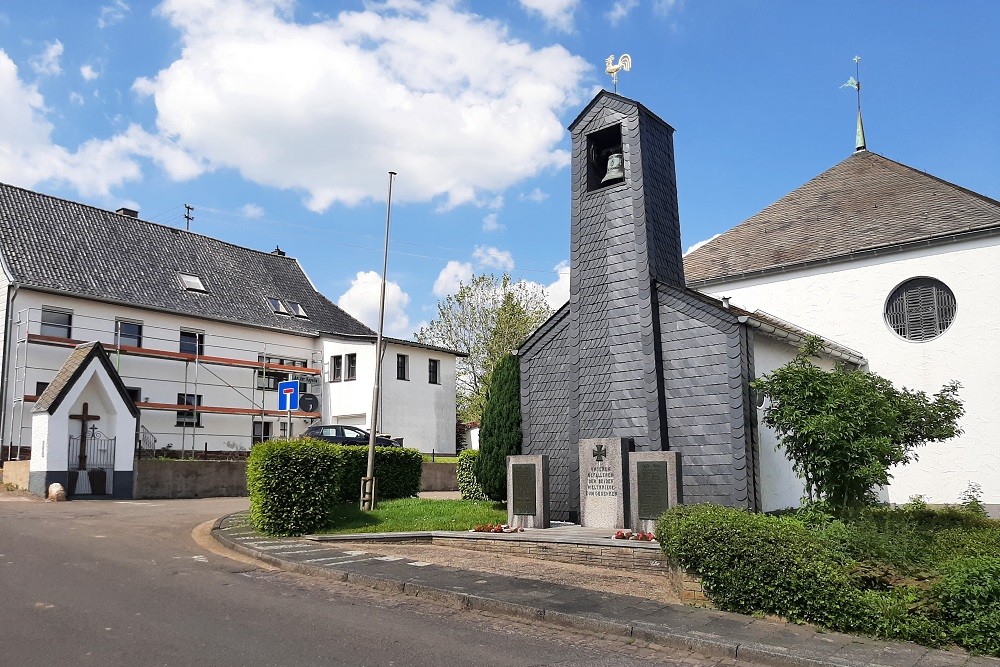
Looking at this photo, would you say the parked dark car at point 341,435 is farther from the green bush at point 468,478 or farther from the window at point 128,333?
the window at point 128,333

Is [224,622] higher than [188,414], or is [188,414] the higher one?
[188,414]

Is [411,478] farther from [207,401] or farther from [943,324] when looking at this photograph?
[207,401]

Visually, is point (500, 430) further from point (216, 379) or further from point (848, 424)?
point (216, 379)

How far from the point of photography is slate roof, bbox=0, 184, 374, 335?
29594mm

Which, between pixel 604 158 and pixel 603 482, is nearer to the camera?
pixel 603 482

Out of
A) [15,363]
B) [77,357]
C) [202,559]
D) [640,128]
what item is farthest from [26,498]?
[640,128]

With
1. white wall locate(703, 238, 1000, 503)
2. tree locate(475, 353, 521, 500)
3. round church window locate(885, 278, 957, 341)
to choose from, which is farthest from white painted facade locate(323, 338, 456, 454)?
round church window locate(885, 278, 957, 341)

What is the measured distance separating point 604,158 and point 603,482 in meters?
6.66

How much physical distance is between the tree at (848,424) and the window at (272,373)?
27413mm

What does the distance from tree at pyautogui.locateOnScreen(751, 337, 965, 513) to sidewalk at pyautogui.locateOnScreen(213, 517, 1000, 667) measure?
9.98 feet

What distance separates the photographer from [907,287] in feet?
61.6

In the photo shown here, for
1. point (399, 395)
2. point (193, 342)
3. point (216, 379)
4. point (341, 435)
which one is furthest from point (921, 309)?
point (193, 342)

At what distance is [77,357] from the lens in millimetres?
22797

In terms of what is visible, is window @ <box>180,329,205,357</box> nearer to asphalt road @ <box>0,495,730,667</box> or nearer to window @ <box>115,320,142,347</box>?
window @ <box>115,320,142,347</box>
